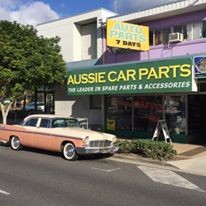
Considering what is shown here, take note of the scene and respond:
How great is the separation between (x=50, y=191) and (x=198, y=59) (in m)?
8.87

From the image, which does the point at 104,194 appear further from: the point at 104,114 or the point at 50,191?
the point at 104,114

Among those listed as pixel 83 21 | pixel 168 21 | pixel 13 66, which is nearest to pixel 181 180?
pixel 168 21

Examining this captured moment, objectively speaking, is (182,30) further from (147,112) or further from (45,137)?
(45,137)

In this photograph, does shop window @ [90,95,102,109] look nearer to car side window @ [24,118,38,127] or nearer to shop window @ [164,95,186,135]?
shop window @ [164,95,186,135]

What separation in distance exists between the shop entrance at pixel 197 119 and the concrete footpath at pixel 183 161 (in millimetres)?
2331

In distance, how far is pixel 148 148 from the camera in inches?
563

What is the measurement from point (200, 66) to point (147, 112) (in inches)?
208

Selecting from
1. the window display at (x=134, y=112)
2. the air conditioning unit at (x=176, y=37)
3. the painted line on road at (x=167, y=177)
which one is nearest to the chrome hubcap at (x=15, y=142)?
the painted line on road at (x=167, y=177)

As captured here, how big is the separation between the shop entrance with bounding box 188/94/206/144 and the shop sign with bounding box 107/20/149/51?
3560 millimetres

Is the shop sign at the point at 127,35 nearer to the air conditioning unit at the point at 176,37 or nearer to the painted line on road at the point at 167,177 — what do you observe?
the air conditioning unit at the point at 176,37

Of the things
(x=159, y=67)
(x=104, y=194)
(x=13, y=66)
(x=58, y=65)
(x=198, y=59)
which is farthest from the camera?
(x=58, y=65)

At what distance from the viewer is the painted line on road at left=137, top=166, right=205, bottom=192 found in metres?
10.2

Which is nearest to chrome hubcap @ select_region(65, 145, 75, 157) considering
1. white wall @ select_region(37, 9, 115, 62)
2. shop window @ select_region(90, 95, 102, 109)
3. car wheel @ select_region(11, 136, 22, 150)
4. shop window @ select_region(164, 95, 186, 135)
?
car wheel @ select_region(11, 136, 22, 150)

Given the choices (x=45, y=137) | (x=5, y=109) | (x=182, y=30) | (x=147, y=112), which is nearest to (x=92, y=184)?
(x=45, y=137)
